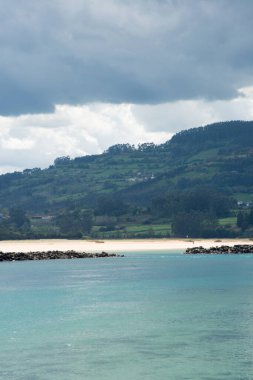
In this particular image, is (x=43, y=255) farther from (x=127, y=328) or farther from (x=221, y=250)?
(x=127, y=328)

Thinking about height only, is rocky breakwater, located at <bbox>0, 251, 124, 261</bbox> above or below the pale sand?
below

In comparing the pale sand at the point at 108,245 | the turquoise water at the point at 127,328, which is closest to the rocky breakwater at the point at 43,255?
the pale sand at the point at 108,245

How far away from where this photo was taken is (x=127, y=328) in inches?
1566

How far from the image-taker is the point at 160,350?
1289 inches

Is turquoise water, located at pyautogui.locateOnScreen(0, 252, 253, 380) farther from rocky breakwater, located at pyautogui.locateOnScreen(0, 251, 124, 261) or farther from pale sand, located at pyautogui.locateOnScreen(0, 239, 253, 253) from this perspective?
pale sand, located at pyautogui.locateOnScreen(0, 239, 253, 253)

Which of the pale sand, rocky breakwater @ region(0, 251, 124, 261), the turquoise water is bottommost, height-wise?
the turquoise water

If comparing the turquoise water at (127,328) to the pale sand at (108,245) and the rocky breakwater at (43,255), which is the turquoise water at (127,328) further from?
the pale sand at (108,245)

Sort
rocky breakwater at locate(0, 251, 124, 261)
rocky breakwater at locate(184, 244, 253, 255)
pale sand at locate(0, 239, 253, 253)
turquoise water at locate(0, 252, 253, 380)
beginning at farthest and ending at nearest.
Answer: pale sand at locate(0, 239, 253, 253) → rocky breakwater at locate(184, 244, 253, 255) → rocky breakwater at locate(0, 251, 124, 261) → turquoise water at locate(0, 252, 253, 380)

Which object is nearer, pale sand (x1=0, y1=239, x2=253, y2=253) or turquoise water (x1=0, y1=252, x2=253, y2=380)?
turquoise water (x1=0, y1=252, x2=253, y2=380)

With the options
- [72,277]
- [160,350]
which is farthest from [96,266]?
[160,350]

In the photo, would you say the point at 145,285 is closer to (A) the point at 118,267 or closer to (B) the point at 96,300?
(B) the point at 96,300

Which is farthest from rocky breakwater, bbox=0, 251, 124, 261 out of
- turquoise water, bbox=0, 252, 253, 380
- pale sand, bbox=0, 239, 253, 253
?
turquoise water, bbox=0, 252, 253, 380

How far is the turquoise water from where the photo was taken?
29.0 metres

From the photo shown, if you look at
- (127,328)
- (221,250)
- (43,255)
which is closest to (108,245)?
(221,250)
